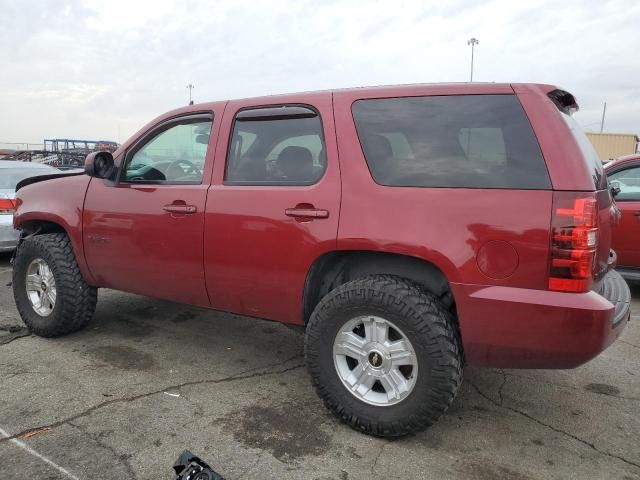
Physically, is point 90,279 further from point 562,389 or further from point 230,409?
point 562,389

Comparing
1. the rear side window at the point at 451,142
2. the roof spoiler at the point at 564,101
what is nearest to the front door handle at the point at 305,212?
the rear side window at the point at 451,142

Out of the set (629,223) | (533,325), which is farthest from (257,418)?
(629,223)

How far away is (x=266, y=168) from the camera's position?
3.34 m

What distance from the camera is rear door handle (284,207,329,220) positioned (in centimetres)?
297

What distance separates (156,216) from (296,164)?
1.11m

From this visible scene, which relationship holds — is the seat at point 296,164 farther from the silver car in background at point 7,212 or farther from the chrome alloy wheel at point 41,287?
the silver car in background at point 7,212

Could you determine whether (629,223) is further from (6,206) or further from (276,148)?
(6,206)

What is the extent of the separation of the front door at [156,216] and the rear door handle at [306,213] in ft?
2.26

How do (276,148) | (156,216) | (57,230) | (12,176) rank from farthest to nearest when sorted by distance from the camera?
(12,176) → (57,230) → (156,216) → (276,148)

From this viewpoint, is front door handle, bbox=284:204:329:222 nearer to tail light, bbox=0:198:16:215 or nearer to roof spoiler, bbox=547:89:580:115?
roof spoiler, bbox=547:89:580:115

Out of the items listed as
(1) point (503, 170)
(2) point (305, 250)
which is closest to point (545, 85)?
(1) point (503, 170)

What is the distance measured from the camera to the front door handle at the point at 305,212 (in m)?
2.97

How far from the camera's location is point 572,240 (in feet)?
7.90

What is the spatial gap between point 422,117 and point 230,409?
2024mm
